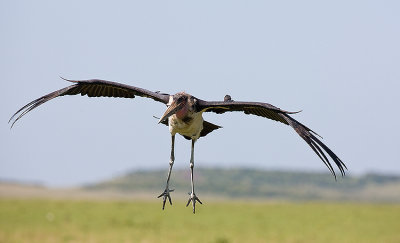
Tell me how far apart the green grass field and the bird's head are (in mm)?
42746

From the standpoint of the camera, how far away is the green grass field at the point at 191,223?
61400 mm

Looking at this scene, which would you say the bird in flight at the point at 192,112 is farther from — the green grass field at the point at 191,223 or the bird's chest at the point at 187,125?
the green grass field at the point at 191,223

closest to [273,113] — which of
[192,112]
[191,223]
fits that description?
[192,112]

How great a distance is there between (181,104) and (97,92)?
11.0ft

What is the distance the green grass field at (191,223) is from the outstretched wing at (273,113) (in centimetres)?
4173

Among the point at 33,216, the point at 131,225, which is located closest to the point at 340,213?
the point at 131,225

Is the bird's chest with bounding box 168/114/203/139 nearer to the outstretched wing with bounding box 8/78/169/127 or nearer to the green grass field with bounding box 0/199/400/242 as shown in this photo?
the outstretched wing with bounding box 8/78/169/127

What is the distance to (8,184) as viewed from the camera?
156000 mm

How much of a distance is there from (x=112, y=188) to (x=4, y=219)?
125m

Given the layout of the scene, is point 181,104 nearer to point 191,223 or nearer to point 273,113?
point 273,113

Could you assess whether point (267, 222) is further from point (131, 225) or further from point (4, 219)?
point (4, 219)

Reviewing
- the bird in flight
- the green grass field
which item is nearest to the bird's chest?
the bird in flight

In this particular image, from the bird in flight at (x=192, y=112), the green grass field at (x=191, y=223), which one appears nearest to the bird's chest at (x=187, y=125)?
the bird in flight at (x=192, y=112)

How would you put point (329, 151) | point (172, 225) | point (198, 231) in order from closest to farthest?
point (329, 151)
point (198, 231)
point (172, 225)
